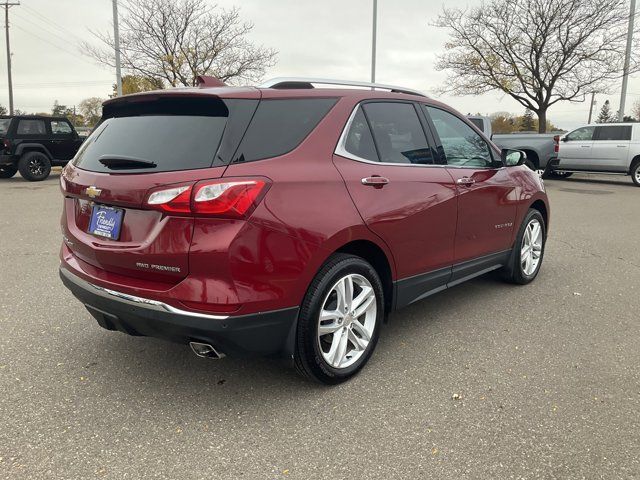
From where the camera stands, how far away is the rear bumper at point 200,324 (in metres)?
2.44

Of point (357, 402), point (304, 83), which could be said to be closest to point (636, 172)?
point (304, 83)

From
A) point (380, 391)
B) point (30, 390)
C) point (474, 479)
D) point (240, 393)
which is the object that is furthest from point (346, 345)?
point (30, 390)

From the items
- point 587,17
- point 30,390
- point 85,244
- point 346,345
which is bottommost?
point 30,390

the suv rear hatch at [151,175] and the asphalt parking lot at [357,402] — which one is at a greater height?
the suv rear hatch at [151,175]

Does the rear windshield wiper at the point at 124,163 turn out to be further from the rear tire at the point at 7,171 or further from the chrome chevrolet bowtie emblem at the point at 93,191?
the rear tire at the point at 7,171

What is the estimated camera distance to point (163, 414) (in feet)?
8.85

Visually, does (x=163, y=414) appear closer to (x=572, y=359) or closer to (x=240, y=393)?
(x=240, y=393)

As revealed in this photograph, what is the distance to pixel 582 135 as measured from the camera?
16.1 meters

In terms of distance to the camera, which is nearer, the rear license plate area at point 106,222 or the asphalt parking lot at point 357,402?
the asphalt parking lot at point 357,402

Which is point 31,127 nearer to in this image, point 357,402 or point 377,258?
point 377,258

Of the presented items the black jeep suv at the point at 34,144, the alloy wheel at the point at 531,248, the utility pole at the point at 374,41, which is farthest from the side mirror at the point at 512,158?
the utility pole at the point at 374,41

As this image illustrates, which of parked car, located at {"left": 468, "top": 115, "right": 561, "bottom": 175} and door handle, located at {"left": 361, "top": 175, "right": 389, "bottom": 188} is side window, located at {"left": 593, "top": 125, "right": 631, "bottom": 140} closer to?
parked car, located at {"left": 468, "top": 115, "right": 561, "bottom": 175}

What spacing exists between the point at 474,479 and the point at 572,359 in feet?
5.03

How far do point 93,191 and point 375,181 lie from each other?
158 cm
